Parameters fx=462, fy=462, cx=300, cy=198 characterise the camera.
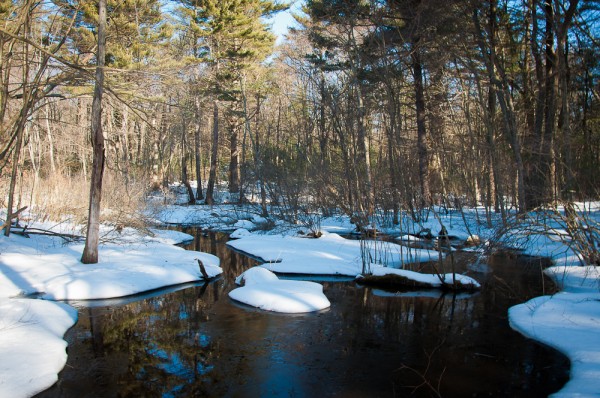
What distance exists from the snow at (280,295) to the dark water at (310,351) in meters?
0.26

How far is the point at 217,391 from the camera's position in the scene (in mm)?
5363

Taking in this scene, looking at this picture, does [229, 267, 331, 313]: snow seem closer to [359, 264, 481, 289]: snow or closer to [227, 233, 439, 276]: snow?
[359, 264, 481, 289]: snow

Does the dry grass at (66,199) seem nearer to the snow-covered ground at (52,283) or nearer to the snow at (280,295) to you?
the snow-covered ground at (52,283)

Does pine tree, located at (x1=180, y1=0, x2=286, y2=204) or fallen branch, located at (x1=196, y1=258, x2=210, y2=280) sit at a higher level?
pine tree, located at (x1=180, y1=0, x2=286, y2=204)

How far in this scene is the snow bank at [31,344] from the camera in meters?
5.34

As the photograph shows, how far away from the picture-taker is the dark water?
5.53m

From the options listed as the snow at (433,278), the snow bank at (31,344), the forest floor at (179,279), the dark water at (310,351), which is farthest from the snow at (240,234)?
the snow bank at (31,344)

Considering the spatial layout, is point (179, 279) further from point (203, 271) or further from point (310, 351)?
point (310, 351)

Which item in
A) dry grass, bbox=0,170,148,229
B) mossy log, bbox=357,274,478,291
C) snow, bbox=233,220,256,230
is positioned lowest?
mossy log, bbox=357,274,478,291

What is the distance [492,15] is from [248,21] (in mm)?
13780

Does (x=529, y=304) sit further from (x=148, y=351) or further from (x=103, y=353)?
(x=103, y=353)

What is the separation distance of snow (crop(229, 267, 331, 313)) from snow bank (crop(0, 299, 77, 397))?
10.3 feet

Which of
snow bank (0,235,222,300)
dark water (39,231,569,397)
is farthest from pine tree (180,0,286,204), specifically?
dark water (39,231,569,397)

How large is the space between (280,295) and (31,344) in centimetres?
432
